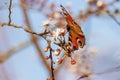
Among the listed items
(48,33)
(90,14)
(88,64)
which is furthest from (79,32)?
(90,14)

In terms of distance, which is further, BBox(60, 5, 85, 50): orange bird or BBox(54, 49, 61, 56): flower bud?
BBox(54, 49, 61, 56): flower bud

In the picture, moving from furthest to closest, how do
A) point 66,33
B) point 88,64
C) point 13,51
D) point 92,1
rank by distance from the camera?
1. point 92,1
2. point 13,51
3. point 88,64
4. point 66,33

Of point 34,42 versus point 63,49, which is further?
point 34,42

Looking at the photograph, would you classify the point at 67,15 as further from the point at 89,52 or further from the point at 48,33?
the point at 89,52

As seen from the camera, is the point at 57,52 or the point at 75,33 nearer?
the point at 75,33

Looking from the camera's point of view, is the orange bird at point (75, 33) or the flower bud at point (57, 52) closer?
the orange bird at point (75, 33)

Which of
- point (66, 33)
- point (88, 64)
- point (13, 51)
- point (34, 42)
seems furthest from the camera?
point (13, 51)

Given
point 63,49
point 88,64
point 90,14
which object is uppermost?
point 90,14

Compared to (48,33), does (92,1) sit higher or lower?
higher
